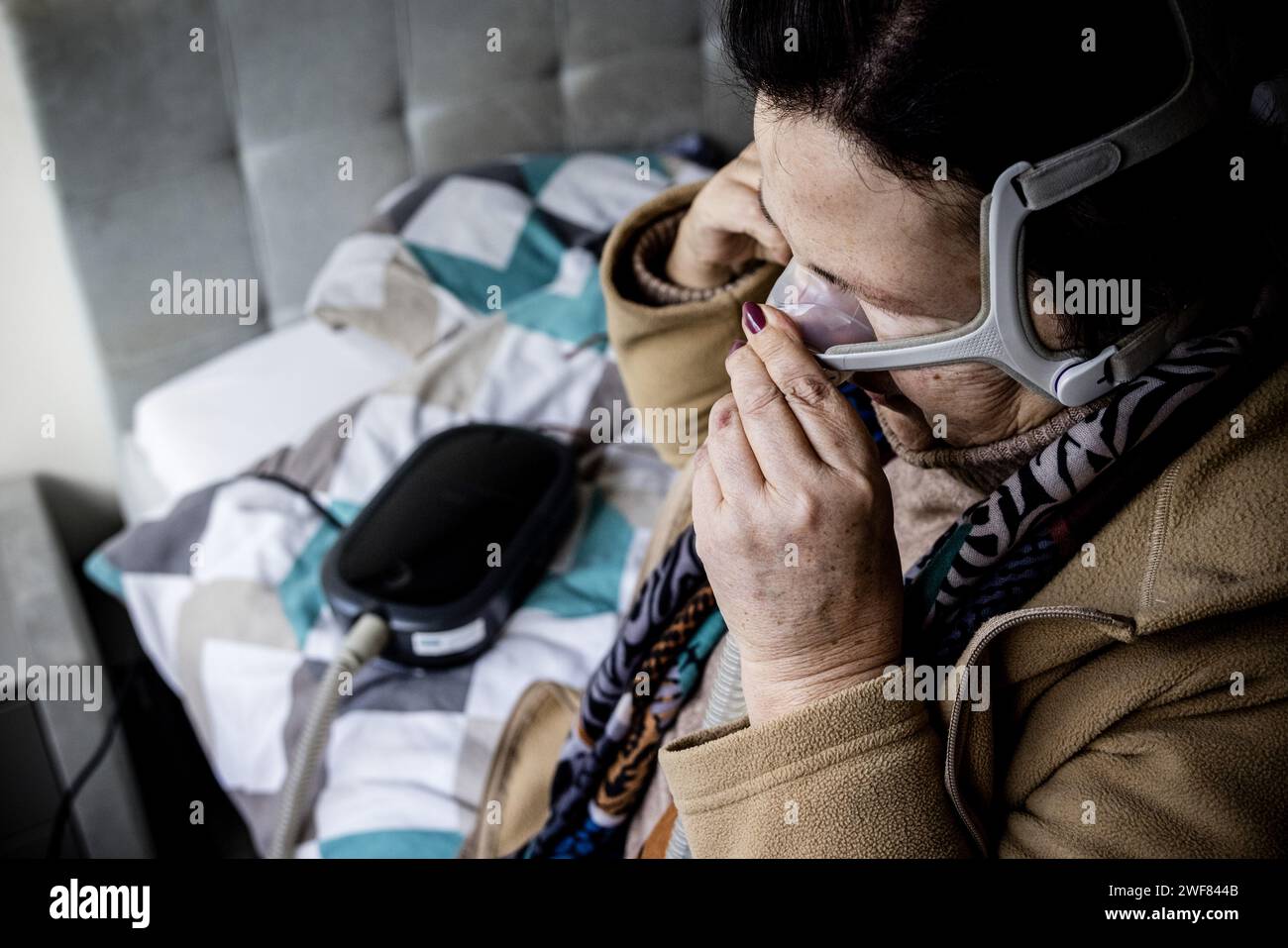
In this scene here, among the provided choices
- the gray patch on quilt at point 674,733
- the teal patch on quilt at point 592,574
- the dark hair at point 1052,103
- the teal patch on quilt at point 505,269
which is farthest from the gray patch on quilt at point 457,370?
the dark hair at point 1052,103

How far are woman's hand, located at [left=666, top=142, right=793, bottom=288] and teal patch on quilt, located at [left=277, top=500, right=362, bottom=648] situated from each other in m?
0.51

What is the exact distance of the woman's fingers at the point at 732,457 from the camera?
2.18 feet

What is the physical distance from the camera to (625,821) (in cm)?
97

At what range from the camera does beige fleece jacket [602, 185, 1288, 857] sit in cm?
60

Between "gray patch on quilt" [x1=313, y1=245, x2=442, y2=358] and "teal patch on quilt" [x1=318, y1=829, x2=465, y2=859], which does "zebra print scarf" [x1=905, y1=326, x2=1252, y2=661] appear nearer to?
"teal patch on quilt" [x1=318, y1=829, x2=465, y2=859]

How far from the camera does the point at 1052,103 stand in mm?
547

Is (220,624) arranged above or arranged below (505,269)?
below

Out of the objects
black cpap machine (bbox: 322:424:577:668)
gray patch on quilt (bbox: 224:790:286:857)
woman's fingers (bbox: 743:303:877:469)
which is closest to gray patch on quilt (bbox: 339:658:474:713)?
black cpap machine (bbox: 322:424:577:668)

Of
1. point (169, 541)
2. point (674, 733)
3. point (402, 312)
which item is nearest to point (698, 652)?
point (674, 733)

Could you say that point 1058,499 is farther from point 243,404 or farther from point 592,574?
point 243,404

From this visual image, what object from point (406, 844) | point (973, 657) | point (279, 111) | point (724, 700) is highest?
point (279, 111)

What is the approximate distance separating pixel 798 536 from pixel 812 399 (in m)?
0.09
